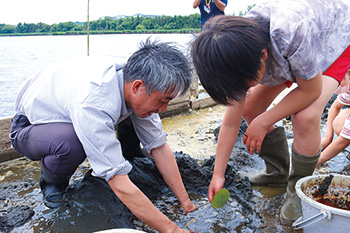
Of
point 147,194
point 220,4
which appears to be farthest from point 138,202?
point 220,4

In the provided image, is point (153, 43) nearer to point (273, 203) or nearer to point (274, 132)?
point (274, 132)

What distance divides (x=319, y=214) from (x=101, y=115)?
4.05 feet

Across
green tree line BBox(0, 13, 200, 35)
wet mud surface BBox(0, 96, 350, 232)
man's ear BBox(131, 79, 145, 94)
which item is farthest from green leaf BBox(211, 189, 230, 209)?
green tree line BBox(0, 13, 200, 35)

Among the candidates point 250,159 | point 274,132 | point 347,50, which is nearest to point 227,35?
point 347,50

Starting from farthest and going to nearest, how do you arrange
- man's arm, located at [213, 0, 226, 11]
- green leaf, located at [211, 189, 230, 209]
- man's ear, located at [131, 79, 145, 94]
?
man's arm, located at [213, 0, 226, 11], green leaf, located at [211, 189, 230, 209], man's ear, located at [131, 79, 145, 94]

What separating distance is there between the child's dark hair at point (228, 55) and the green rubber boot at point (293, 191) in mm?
757

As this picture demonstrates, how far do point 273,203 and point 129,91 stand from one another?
1.36 metres

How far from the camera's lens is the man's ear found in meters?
1.77

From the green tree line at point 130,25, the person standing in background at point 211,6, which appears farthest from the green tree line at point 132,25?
the person standing in background at point 211,6

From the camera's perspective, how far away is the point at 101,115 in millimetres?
1714

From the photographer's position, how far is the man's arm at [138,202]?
169cm

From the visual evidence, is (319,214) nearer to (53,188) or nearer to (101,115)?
(101,115)

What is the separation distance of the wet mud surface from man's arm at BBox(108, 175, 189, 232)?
1.25 ft

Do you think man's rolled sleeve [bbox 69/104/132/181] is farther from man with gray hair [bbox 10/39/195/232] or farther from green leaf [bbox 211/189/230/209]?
green leaf [bbox 211/189/230/209]
